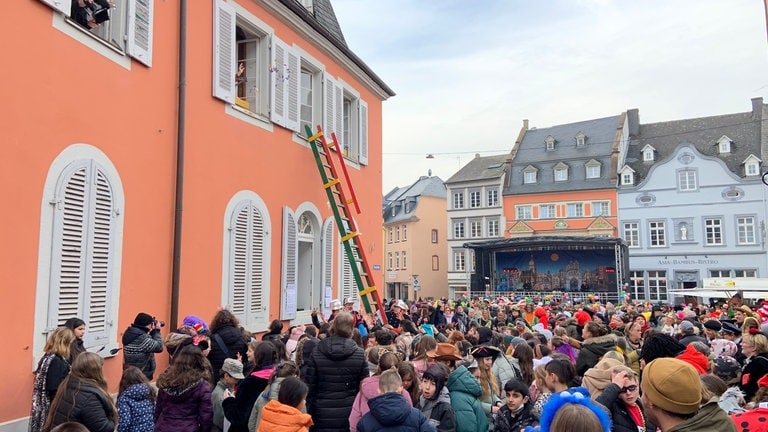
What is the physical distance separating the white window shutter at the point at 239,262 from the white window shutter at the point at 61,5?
170 inches

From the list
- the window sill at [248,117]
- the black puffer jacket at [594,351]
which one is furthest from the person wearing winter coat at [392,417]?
the window sill at [248,117]

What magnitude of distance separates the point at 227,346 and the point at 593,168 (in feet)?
138

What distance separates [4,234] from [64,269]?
907 millimetres

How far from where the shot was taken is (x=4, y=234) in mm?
5852

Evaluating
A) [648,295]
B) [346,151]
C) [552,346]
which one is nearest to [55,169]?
[552,346]

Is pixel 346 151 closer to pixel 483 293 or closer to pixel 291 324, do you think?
pixel 291 324

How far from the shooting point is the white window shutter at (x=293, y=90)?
11.9 m

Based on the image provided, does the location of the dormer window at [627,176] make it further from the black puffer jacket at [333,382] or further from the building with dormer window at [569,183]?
the black puffer jacket at [333,382]

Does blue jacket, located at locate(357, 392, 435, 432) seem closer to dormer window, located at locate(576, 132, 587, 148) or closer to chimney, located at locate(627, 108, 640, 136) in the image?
dormer window, located at locate(576, 132, 587, 148)

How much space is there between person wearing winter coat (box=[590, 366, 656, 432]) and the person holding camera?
467cm

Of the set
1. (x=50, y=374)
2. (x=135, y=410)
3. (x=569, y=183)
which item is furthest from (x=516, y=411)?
(x=569, y=183)

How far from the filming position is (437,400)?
4.82 metres

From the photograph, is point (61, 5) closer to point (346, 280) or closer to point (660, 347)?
point (660, 347)

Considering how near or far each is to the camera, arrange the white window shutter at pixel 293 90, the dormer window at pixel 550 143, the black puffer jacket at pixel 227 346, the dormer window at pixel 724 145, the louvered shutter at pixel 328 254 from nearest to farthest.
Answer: the black puffer jacket at pixel 227 346
the white window shutter at pixel 293 90
the louvered shutter at pixel 328 254
the dormer window at pixel 724 145
the dormer window at pixel 550 143
